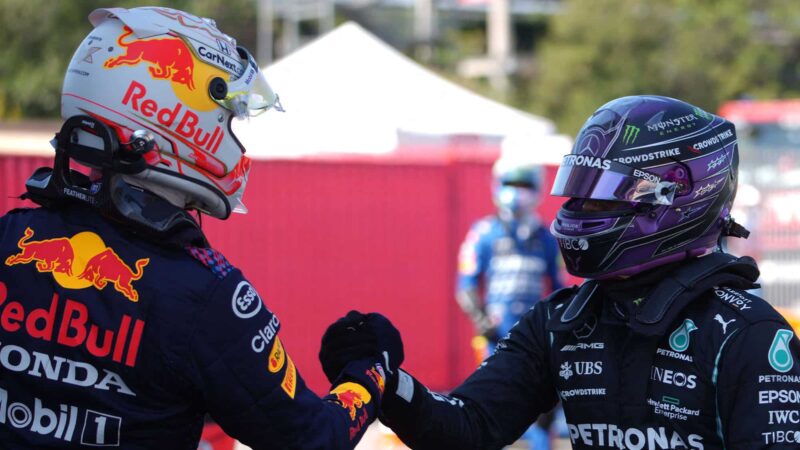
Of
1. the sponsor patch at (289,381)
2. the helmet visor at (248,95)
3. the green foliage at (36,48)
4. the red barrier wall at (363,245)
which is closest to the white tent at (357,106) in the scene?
the red barrier wall at (363,245)

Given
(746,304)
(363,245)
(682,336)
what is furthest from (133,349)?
(363,245)

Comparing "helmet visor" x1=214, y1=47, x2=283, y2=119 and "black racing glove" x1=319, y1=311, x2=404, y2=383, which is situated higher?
"helmet visor" x1=214, y1=47, x2=283, y2=119

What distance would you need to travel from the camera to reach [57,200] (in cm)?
265

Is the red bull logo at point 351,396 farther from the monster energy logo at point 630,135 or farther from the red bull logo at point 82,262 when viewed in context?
the monster energy logo at point 630,135

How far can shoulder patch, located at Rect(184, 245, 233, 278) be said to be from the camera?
2.58 metres

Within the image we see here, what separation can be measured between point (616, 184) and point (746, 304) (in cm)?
43

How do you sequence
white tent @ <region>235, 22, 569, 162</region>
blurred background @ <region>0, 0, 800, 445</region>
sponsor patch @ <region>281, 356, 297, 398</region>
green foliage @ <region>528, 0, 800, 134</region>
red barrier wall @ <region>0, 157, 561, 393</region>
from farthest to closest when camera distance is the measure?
1. green foliage @ <region>528, 0, 800, 134</region>
2. red barrier wall @ <region>0, 157, 561, 393</region>
3. blurred background @ <region>0, 0, 800, 445</region>
4. white tent @ <region>235, 22, 569, 162</region>
5. sponsor patch @ <region>281, 356, 297, 398</region>

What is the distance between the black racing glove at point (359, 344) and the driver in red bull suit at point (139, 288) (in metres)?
0.21

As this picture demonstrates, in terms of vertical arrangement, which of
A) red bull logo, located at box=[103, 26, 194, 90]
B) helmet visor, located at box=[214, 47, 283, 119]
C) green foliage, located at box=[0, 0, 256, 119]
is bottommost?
green foliage, located at box=[0, 0, 256, 119]

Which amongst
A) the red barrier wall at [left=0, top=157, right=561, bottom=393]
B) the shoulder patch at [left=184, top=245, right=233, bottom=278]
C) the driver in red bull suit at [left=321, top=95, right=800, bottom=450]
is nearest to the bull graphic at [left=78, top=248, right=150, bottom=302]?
the shoulder patch at [left=184, top=245, right=233, bottom=278]

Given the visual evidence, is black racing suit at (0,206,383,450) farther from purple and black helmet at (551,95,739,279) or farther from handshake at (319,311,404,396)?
purple and black helmet at (551,95,739,279)

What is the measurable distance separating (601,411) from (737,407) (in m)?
0.35

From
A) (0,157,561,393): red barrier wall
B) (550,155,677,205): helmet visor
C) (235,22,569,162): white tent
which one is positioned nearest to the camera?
(550,155,677,205): helmet visor

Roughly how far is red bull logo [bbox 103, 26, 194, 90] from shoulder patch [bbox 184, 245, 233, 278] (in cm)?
39
